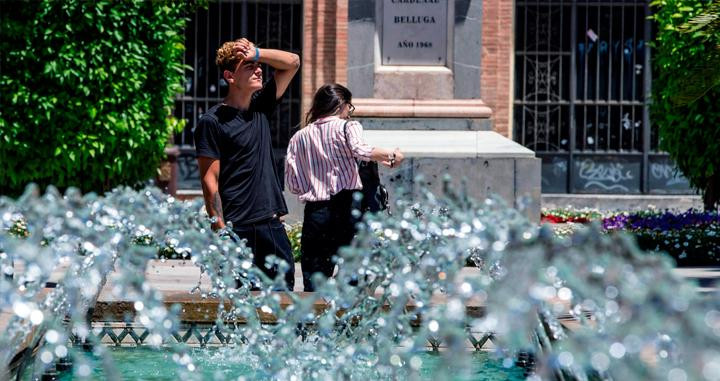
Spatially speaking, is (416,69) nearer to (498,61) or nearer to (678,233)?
(678,233)

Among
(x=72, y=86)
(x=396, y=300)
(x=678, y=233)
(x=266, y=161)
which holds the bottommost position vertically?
(x=678, y=233)

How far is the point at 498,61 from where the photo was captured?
1977 centimetres

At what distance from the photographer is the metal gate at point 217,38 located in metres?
20.3

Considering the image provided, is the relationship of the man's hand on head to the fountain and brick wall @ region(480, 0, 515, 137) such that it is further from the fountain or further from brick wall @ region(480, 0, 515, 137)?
brick wall @ region(480, 0, 515, 137)

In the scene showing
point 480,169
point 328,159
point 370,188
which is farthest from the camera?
point 480,169

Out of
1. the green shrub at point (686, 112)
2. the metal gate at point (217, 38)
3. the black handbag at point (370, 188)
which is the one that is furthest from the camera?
the metal gate at point (217, 38)

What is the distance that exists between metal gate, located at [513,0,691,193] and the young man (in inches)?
562

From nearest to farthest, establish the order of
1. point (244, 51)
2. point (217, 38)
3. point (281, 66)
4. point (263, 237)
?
point (244, 51) → point (263, 237) → point (281, 66) → point (217, 38)

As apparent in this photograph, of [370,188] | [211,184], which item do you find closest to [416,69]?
[370,188]

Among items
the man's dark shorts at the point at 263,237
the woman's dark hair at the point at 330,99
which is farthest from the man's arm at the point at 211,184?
the woman's dark hair at the point at 330,99

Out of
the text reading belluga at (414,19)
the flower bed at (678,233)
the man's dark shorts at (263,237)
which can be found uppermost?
the text reading belluga at (414,19)

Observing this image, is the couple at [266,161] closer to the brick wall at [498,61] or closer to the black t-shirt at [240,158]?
the black t-shirt at [240,158]

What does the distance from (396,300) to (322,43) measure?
15822 millimetres

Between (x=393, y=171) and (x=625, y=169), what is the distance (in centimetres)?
909
